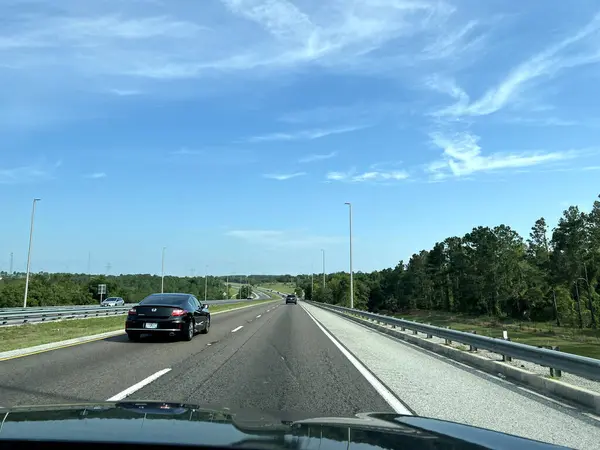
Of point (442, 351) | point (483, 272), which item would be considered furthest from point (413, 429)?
point (483, 272)

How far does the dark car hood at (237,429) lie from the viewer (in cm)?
340

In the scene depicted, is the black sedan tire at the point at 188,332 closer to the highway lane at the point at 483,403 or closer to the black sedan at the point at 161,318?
the black sedan at the point at 161,318

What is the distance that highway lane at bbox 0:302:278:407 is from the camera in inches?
302

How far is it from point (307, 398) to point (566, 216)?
250 feet

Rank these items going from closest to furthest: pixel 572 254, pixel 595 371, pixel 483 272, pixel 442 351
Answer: pixel 595 371, pixel 442 351, pixel 572 254, pixel 483 272

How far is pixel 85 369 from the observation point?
10281 mm

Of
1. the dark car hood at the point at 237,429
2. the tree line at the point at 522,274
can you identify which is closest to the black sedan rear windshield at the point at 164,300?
the dark car hood at the point at 237,429

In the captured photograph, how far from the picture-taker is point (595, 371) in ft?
24.1

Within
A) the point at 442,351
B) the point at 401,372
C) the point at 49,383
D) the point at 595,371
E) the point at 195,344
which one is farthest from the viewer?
the point at 195,344

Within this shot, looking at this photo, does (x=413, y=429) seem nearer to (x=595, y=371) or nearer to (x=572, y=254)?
(x=595, y=371)

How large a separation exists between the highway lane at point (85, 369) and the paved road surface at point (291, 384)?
2 centimetres

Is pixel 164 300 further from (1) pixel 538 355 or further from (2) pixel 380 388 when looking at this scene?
(1) pixel 538 355

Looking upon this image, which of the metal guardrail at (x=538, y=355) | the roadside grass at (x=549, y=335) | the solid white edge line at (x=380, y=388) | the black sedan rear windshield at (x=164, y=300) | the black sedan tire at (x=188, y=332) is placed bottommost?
the roadside grass at (x=549, y=335)

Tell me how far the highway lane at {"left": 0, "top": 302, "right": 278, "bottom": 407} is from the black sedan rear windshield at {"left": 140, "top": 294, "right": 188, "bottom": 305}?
127 centimetres
